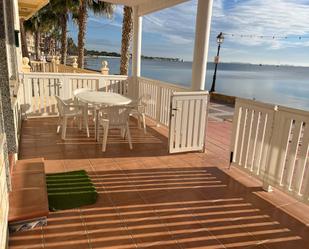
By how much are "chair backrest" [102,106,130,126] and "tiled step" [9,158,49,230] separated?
4.58 feet

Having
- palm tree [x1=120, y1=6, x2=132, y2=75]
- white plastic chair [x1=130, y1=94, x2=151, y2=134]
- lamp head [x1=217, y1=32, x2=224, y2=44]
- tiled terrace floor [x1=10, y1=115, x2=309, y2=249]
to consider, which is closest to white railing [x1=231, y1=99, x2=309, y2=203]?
tiled terrace floor [x1=10, y1=115, x2=309, y2=249]

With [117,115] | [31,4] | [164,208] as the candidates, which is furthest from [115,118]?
[31,4]

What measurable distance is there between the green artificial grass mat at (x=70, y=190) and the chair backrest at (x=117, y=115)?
113cm

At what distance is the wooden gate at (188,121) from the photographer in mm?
4113

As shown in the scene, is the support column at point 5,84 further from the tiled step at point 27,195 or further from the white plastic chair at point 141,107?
the white plastic chair at point 141,107

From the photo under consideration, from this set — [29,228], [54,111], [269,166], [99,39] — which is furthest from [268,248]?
[99,39]

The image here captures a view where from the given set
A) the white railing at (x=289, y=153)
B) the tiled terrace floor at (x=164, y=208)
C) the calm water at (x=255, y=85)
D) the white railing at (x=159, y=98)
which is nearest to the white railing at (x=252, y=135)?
the white railing at (x=289, y=153)

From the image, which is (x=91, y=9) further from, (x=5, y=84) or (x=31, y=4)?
(x=5, y=84)

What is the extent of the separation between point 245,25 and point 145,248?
28.9 meters

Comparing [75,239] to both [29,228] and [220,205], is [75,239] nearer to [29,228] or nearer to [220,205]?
[29,228]

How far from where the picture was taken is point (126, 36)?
9375 mm

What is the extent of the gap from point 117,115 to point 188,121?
1.16 meters

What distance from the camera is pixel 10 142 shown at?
3156 mm

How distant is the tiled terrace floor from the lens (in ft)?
7.41
